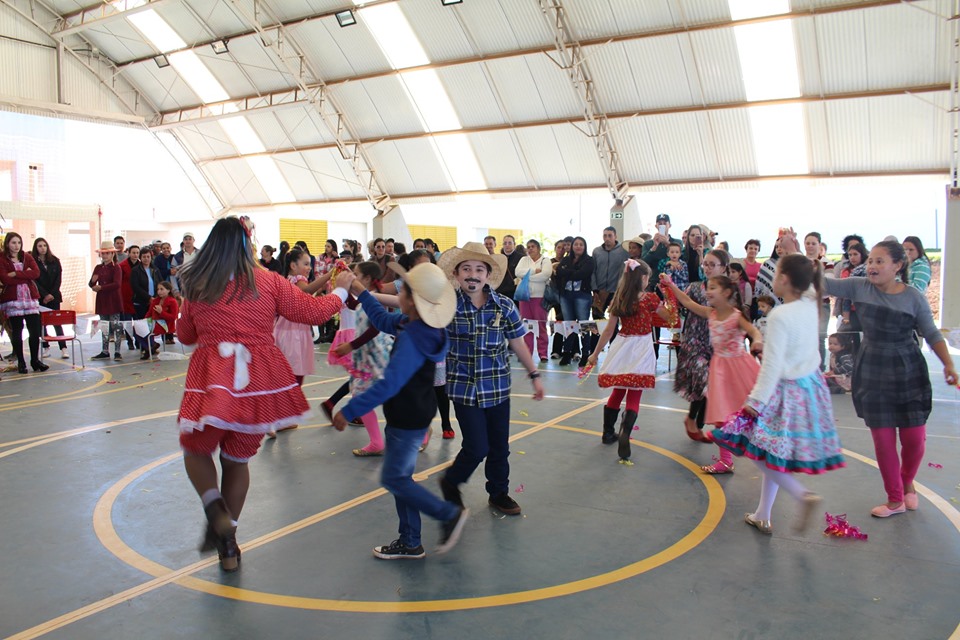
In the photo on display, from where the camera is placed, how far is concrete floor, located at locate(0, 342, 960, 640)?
10.7ft

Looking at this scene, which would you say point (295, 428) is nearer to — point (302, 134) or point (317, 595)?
point (317, 595)

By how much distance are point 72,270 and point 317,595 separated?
23.9m

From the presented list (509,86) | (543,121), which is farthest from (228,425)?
(543,121)

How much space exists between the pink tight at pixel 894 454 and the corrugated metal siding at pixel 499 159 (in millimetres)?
17950

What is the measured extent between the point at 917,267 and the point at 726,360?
259cm

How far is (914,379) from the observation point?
14.9ft

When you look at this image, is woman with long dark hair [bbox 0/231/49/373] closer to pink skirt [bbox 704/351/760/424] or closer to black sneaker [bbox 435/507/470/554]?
black sneaker [bbox 435/507/470/554]

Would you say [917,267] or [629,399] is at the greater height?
[917,267]

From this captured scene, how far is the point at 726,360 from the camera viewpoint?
5320 mm

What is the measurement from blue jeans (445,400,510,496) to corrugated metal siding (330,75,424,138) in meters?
18.6

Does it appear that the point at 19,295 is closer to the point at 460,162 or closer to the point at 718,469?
the point at 718,469

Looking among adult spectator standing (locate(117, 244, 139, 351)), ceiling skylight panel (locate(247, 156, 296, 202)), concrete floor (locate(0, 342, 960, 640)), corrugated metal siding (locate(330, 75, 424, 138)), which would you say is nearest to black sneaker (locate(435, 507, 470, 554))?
concrete floor (locate(0, 342, 960, 640))

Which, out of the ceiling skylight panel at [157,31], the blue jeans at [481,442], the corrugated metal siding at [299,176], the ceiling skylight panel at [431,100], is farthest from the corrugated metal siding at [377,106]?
the blue jeans at [481,442]

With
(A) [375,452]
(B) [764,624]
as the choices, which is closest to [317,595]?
(B) [764,624]
